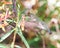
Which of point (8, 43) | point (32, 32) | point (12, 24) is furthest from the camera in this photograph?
point (32, 32)

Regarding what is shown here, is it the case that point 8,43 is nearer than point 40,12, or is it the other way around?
point 8,43

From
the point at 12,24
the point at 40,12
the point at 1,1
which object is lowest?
the point at 12,24

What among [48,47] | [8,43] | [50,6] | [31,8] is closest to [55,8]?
[50,6]

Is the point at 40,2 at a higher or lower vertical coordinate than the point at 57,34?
higher

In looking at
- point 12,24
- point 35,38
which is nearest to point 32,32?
point 35,38

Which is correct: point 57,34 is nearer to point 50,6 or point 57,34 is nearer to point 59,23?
point 59,23

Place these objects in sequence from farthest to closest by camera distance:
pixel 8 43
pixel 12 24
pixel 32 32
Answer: pixel 32 32, pixel 8 43, pixel 12 24

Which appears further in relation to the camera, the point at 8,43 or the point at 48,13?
the point at 48,13

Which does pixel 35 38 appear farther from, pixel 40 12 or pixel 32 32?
pixel 40 12

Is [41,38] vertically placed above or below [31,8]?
below
